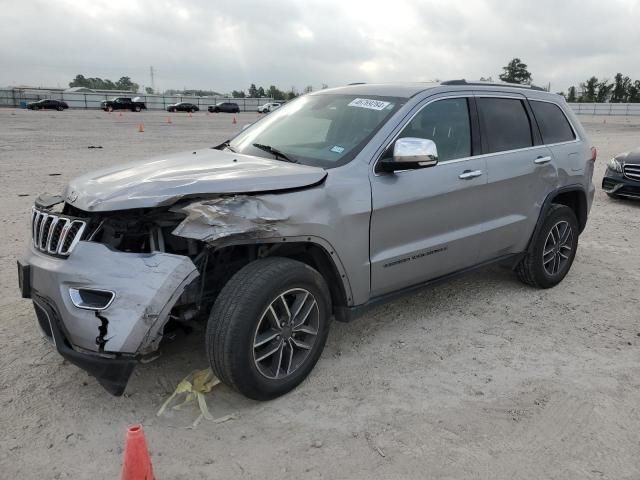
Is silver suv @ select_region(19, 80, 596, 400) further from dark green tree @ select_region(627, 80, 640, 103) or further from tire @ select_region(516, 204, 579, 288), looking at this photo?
dark green tree @ select_region(627, 80, 640, 103)

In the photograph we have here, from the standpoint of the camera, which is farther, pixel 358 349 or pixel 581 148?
pixel 581 148

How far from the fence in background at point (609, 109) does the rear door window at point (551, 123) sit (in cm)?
6403

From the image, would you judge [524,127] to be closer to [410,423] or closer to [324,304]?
[324,304]

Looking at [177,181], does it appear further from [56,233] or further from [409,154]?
[409,154]

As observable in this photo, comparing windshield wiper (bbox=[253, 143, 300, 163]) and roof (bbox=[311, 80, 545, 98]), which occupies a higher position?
Result: roof (bbox=[311, 80, 545, 98])

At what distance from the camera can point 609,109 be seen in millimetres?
63594

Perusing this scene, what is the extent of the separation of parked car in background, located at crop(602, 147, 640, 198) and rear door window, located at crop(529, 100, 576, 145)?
469 cm

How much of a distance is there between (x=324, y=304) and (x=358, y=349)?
70 centimetres

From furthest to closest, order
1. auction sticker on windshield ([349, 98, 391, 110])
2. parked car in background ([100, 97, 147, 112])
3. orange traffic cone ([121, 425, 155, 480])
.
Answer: parked car in background ([100, 97, 147, 112])
auction sticker on windshield ([349, 98, 391, 110])
orange traffic cone ([121, 425, 155, 480])

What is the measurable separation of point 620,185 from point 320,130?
724cm

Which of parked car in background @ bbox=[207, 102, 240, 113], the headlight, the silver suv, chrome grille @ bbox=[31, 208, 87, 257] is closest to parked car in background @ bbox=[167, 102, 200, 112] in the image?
parked car in background @ bbox=[207, 102, 240, 113]

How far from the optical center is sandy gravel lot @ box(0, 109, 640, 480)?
2695mm

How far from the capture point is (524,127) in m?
4.73

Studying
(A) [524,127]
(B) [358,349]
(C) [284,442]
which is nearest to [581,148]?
(A) [524,127]
